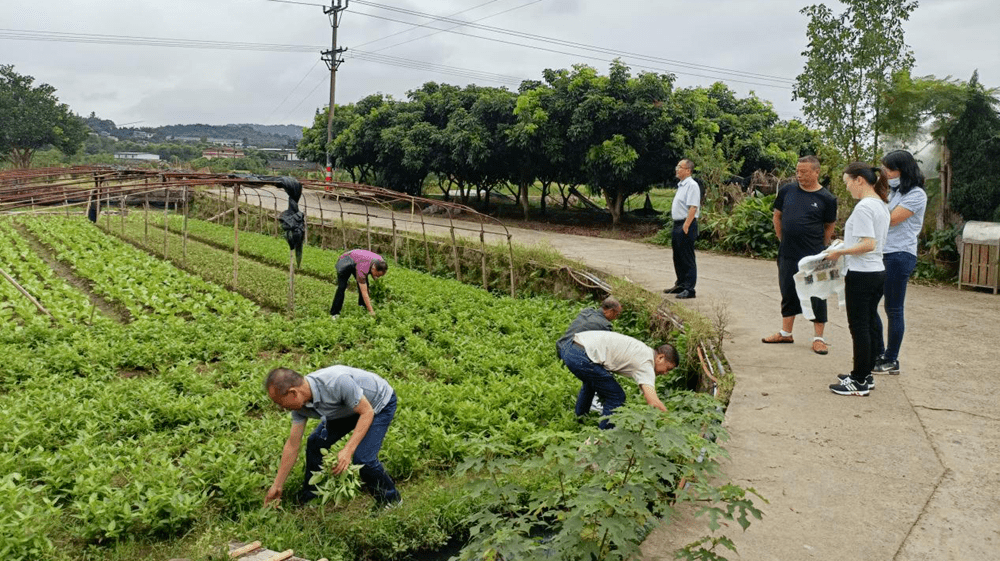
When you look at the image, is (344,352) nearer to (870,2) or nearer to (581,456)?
(581,456)

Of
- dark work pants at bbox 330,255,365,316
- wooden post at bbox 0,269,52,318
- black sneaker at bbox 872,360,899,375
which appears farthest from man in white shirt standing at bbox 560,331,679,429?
wooden post at bbox 0,269,52,318

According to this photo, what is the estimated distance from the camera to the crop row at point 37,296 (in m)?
10.6

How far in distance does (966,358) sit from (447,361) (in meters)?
5.50

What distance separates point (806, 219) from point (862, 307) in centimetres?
173

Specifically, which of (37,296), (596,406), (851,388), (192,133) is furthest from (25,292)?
(192,133)

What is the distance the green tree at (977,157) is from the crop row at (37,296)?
13.6 metres

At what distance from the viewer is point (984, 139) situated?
39.8 ft

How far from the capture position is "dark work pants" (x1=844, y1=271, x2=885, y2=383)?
598cm

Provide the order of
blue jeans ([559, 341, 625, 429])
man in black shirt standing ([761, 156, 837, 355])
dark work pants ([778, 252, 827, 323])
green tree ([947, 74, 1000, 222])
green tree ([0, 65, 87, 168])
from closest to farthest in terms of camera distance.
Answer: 1. blue jeans ([559, 341, 625, 429])
2. man in black shirt standing ([761, 156, 837, 355])
3. dark work pants ([778, 252, 827, 323])
4. green tree ([947, 74, 1000, 222])
5. green tree ([0, 65, 87, 168])

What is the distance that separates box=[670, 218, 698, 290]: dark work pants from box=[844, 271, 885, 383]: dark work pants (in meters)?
4.09

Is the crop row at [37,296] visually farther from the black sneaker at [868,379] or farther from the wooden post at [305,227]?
the black sneaker at [868,379]

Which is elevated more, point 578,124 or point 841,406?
point 578,124

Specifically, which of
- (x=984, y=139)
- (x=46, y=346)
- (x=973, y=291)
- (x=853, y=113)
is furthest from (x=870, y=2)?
(x=46, y=346)

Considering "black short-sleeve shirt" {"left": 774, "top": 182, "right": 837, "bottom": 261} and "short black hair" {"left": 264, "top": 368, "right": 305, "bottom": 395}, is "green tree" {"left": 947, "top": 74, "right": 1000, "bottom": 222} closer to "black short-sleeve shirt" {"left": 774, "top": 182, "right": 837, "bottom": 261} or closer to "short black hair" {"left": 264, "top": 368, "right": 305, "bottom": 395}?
"black short-sleeve shirt" {"left": 774, "top": 182, "right": 837, "bottom": 261}
